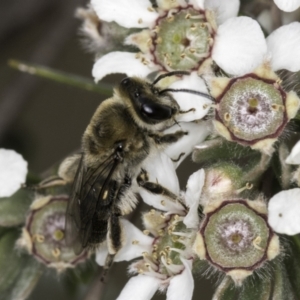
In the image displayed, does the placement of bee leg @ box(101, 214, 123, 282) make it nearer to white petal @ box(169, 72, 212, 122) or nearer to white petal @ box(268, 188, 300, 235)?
white petal @ box(169, 72, 212, 122)

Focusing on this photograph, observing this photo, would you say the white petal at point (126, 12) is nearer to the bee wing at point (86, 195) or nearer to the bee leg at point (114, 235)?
the bee wing at point (86, 195)

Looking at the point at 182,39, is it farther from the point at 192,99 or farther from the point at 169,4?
the point at 192,99

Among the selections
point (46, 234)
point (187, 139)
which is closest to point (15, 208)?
point (46, 234)

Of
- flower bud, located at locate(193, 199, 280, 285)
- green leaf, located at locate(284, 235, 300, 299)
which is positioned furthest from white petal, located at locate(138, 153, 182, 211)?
green leaf, located at locate(284, 235, 300, 299)

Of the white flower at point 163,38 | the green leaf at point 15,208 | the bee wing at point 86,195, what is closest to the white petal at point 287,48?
the white flower at point 163,38

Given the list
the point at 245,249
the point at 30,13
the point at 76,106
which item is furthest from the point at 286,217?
the point at 76,106

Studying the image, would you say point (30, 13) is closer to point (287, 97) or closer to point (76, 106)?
point (76, 106)
